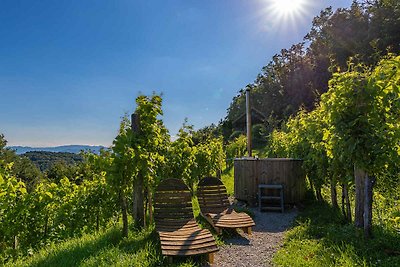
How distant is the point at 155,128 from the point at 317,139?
401 cm

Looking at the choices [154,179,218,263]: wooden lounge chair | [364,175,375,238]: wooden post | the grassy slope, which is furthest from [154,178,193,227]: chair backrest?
[364,175,375,238]: wooden post

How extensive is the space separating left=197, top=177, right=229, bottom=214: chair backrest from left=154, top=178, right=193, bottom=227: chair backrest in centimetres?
97

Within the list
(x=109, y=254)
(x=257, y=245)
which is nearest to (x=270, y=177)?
(x=257, y=245)

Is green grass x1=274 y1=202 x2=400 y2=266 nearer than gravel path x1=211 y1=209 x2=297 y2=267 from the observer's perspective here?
Yes

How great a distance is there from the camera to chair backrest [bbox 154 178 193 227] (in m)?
6.43

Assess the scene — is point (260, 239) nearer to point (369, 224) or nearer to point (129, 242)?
point (369, 224)

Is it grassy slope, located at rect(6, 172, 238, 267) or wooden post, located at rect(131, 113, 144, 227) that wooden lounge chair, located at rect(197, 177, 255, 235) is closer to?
grassy slope, located at rect(6, 172, 238, 267)

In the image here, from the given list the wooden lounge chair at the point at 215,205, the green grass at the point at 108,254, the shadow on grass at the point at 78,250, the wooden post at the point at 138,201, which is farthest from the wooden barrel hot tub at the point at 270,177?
the shadow on grass at the point at 78,250

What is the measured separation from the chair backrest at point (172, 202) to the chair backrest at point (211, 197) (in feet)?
3.19

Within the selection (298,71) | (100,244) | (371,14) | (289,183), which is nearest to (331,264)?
(100,244)

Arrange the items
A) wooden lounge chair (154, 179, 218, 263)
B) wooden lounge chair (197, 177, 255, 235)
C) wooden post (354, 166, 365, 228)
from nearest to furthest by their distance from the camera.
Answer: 1. wooden lounge chair (154, 179, 218, 263)
2. wooden post (354, 166, 365, 228)
3. wooden lounge chair (197, 177, 255, 235)

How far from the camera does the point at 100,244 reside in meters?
5.38

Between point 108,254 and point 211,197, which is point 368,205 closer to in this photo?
point 211,197

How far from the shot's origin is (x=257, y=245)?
5.97m
